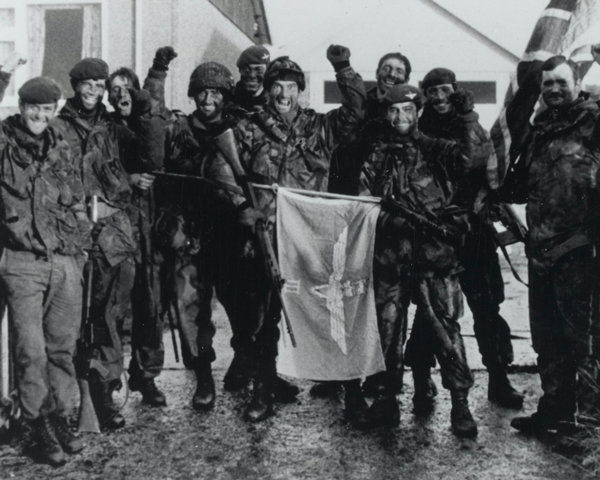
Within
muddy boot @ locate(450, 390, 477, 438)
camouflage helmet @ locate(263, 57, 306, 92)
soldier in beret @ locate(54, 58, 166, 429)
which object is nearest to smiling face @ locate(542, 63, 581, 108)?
camouflage helmet @ locate(263, 57, 306, 92)

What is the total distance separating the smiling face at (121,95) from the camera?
4.98 metres

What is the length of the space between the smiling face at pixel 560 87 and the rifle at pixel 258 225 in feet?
6.50

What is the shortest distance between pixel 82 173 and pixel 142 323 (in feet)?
3.99

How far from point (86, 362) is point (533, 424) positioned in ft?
9.46

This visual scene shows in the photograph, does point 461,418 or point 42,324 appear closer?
point 42,324

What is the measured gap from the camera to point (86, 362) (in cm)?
436

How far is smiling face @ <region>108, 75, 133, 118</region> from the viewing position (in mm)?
4981

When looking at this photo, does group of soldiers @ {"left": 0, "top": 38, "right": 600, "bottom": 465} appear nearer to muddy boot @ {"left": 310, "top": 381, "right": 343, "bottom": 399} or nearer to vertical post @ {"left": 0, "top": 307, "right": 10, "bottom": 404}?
muddy boot @ {"left": 310, "top": 381, "right": 343, "bottom": 399}

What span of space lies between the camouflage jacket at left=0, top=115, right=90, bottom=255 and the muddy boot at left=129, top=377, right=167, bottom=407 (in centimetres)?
129

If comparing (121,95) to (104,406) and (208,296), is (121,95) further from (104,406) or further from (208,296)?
(104,406)

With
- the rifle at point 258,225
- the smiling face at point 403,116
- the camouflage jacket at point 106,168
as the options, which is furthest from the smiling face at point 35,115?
the smiling face at point 403,116

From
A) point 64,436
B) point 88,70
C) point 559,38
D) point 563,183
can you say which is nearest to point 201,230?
point 88,70

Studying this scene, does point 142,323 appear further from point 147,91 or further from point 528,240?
point 528,240

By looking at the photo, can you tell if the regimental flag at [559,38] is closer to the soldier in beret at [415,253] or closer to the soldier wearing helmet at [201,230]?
the soldier in beret at [415,253]
